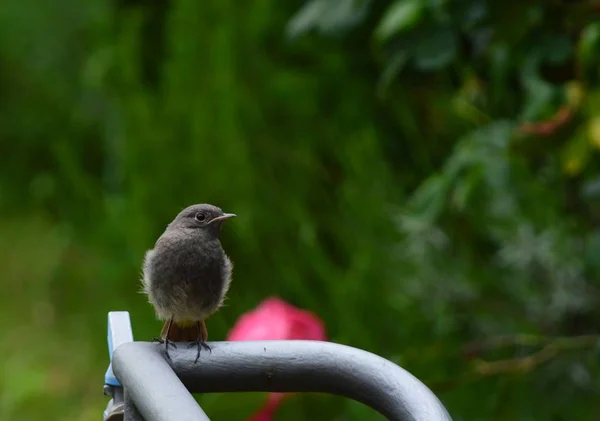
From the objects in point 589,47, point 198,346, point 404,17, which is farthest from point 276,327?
point 198,346

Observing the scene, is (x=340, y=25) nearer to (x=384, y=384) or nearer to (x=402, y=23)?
(x=402, y=23)

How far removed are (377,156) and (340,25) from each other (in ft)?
2.50

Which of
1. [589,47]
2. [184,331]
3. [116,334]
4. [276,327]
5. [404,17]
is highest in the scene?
[404,17]

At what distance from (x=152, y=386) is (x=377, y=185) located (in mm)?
2012

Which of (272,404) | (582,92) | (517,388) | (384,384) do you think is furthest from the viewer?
(517,388)

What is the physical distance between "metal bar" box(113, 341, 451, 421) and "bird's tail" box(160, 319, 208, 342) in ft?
1.00

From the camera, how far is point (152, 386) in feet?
3.46

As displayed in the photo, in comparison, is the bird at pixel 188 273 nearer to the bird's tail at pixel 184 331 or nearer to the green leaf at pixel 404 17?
the bird's tail at pixel 184 331

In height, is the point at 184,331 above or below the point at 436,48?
below

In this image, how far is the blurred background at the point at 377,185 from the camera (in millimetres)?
2309

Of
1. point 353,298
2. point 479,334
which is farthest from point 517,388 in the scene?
point 353,298

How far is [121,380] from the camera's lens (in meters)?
1.16

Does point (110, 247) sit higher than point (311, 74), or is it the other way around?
point (311, 74)

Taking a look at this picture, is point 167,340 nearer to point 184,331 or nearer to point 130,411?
point 184,331
